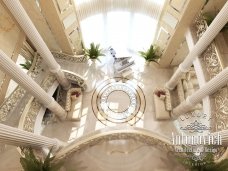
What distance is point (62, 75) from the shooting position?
8.76 meters

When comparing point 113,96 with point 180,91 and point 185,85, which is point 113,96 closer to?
point 180,91

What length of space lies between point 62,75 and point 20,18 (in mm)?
3081

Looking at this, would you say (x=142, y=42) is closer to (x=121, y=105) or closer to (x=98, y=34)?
(x=98, y=34)

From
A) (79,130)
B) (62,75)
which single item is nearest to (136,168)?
(79,130)

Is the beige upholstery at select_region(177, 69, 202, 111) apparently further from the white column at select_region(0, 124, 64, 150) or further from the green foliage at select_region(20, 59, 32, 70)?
the green foliage at select_region(20, 59, 32, 70)

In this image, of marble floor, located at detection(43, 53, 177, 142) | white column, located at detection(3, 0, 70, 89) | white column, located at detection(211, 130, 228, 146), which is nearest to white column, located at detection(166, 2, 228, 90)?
marble floor, located at detection(43, 53, 177, 142)

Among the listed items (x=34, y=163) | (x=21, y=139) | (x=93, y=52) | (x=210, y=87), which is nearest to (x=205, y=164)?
(x=210, y=87)

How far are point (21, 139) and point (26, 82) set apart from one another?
5.36ft

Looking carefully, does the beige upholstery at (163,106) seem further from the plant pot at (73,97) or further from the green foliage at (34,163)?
the green foliage at (34,163)

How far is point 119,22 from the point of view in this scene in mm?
11234

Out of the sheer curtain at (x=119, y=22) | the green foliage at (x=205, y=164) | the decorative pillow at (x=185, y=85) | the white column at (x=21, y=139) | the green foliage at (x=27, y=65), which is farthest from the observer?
the sheer curtain at (x=119, y=22)

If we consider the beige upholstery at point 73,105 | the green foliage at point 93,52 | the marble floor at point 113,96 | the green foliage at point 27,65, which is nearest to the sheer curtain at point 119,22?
the green foliage at point 93,52

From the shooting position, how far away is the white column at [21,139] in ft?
15.5

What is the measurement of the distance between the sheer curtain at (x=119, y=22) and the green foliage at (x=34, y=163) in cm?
581
